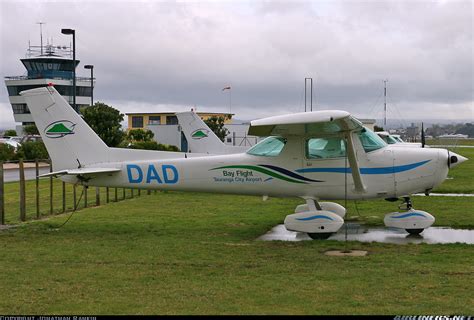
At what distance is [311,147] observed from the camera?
11820 millimetres

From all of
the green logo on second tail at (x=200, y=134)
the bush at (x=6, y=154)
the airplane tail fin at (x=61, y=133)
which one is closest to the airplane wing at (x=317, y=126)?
the airplane tail fin at (x=61, y=133)

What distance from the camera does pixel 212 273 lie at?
26.9 ft

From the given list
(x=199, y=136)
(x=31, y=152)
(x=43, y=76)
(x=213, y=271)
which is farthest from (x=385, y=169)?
(x=43, y=76)

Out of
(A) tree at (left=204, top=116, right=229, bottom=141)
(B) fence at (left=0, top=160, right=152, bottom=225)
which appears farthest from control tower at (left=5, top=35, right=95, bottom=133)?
(B) fence at (left=0, top=160, right=152, bottom=225)

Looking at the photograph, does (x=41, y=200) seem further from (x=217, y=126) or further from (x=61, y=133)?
(x=217, y=126)

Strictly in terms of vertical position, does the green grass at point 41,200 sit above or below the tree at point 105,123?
below

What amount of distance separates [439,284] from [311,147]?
16.3 ft

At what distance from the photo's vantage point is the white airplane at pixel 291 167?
11312 millimetres

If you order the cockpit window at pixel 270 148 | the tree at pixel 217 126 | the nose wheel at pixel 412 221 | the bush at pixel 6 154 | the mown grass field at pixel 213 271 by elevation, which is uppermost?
the tree at pixel 217 126

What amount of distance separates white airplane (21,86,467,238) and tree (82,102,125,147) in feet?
72.3

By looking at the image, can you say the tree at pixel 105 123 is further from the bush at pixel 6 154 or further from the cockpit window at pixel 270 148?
the cockpit window at pixel 270 148

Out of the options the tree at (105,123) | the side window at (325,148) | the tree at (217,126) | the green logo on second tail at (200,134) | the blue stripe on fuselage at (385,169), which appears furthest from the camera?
the tree at (217,126)

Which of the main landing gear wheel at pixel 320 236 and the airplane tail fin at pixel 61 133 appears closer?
the main landing gear wheel at pixel 320 236

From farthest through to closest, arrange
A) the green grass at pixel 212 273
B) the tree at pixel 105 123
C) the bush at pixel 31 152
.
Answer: the bush at pixel 31 152, the tree at pixel 105 123, the green grass at pixel 212 273
